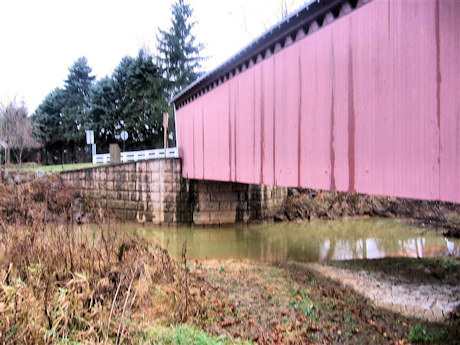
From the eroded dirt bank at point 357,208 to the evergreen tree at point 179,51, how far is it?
12467mm

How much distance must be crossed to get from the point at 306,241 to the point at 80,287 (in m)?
8.75

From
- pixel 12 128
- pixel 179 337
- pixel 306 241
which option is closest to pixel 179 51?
→ pixel 12 128

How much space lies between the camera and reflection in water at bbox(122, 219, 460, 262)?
942 cm

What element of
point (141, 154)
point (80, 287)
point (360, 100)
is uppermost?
point (141, 154)

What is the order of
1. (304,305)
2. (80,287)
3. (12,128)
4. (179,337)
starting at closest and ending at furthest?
(179,337)
(80,287)
(304,305)
(12,128)

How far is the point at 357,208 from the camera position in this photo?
16016 mm

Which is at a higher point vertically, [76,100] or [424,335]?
[76,100]

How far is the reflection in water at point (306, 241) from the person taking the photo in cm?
942

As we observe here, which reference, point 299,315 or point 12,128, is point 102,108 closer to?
point 12,128

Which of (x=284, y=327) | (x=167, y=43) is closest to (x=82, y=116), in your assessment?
(x=167, y=43)

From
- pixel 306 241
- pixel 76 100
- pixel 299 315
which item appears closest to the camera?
pixel 299 315

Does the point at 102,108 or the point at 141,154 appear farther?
the point at 102,108

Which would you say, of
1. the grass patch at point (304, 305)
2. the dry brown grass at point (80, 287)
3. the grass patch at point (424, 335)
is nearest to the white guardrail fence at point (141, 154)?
the grass patch at point (304, 305)

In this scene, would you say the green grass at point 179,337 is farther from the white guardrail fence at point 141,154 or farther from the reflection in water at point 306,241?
the white guardrail fence at point 141,154
